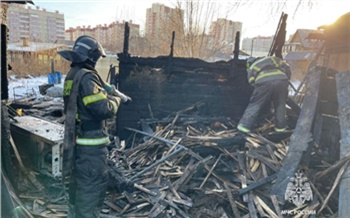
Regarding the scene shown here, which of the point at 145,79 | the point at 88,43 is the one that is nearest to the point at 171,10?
the point at 145,79

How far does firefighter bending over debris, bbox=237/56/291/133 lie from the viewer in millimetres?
5418

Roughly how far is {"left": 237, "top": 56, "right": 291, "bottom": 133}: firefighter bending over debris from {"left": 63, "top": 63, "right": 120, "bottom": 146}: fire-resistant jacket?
3.64 metres

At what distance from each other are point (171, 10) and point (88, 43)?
13971 mm

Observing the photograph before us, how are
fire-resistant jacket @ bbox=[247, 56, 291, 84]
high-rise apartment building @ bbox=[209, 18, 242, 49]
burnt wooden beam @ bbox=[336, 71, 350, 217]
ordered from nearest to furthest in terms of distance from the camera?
burnt wooden beam @ bbox=[336, 71, 350, 217] → fire-resistant jacket @ bbox=[247, 56, 291, 84] → high-rise apartment building @ bbox=[209, 18, 242, 49]

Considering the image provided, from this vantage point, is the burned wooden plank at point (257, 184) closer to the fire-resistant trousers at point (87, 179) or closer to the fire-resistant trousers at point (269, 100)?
the fire-resistant trousers at point (269, 100)

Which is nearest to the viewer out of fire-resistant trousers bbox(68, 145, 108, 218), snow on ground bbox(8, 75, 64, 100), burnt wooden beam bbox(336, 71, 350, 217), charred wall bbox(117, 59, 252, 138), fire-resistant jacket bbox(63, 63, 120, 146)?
fire-resistant jacket bbox(63, 63, 120, 146)

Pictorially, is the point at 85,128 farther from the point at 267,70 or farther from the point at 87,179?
the point at 267,70

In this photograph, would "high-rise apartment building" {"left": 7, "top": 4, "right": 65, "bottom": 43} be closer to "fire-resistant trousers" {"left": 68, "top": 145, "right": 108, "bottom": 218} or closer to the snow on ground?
the snow on ground

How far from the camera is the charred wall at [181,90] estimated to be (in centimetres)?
626

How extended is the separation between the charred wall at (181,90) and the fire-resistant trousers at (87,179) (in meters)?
3.46

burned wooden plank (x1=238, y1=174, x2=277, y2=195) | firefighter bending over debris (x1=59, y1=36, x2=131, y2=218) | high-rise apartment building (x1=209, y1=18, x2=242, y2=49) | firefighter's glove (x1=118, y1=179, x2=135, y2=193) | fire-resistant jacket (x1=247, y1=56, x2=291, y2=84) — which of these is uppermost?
high-rise apartment building (x1=209, y1=18, x2=242, y2=49)

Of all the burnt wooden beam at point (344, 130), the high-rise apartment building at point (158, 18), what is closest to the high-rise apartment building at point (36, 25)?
the high-rise apartment building at point (158, 18)

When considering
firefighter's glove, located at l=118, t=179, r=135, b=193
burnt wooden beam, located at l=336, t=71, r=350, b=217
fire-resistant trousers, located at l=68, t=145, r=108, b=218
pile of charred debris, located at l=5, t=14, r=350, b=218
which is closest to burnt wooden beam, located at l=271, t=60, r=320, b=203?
pile of charred debris, located at l=5, t=14, r=350, b=218

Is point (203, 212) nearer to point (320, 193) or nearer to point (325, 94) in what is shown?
point (320, 193)
